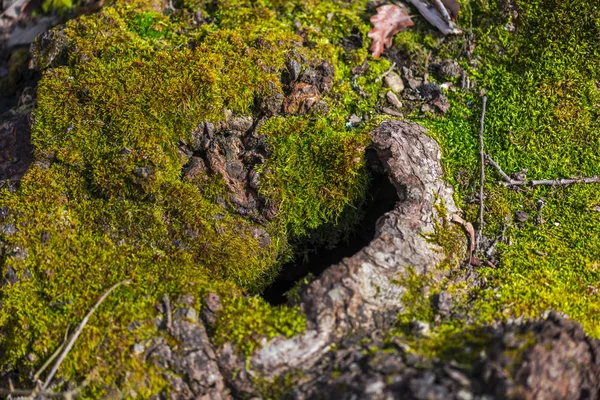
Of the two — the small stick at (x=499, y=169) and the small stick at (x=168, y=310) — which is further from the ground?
the small stick at (x=168, y=310)

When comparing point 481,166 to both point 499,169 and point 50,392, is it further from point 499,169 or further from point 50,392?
point 50,392

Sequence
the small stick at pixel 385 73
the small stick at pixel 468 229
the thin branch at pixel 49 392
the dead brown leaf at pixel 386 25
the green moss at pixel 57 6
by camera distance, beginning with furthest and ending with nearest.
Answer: the green moss at pixel 57 6, the dead brown leaf at pixel 386 25, the small stick at pixel 385 73, the small stick at pixel 468 229, the thin branch at pixel 49 392


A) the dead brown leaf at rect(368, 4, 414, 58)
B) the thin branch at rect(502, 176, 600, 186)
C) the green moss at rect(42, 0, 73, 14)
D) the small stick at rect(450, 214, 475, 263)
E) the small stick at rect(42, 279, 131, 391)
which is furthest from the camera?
the green moss at rect(42, 0, 73, 14)

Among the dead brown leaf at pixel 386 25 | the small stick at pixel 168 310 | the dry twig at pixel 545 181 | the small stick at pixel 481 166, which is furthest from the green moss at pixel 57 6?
the dry twig at pixel 545 181

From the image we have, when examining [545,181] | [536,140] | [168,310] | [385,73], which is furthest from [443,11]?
[168,310]

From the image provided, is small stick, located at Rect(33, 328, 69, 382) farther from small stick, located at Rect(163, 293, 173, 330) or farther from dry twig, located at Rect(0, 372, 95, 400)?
small stick, located at Rect(163, 293, 173, 330)

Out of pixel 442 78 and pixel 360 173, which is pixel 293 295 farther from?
pixel 442 78

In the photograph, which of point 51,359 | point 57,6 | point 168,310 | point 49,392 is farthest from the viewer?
point 57,6

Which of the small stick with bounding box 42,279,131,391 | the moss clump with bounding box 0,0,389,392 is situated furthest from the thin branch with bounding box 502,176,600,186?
the small stick with bounding box 42,279,131,391

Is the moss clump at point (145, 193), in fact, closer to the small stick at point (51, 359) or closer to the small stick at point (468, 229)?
the small stick at point (51, 359)
